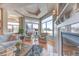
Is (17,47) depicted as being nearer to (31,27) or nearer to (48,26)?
(31,27)

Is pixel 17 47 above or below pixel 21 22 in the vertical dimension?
below

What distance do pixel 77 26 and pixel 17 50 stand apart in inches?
32.0

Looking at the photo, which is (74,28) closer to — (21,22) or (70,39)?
(70,39)

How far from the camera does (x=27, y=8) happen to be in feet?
5.81

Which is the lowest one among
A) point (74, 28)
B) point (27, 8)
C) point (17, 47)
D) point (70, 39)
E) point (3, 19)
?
point (17, 47)

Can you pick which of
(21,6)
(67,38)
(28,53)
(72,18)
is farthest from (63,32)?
(21,6)

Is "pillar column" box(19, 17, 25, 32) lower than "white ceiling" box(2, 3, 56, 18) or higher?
lower

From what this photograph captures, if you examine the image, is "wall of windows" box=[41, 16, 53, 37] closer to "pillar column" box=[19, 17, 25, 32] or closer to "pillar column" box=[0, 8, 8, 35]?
"pillar column" box=[19, 17, 25, 32]

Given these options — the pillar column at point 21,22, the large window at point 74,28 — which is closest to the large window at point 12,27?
the pillar column at point 21,22

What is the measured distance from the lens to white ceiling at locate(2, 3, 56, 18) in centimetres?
176

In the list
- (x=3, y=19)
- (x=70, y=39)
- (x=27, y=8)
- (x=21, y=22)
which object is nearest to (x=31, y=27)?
(x=21, y=22)

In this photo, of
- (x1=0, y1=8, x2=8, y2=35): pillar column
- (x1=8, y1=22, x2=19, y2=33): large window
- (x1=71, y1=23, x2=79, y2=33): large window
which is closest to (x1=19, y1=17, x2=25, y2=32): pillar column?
(x1=8, y1=22, x2=19, y2=33): large window

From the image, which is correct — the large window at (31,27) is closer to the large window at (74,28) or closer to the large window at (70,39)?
the large window at (70,39)

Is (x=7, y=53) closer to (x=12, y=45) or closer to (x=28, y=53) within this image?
(x=12, y=45)
